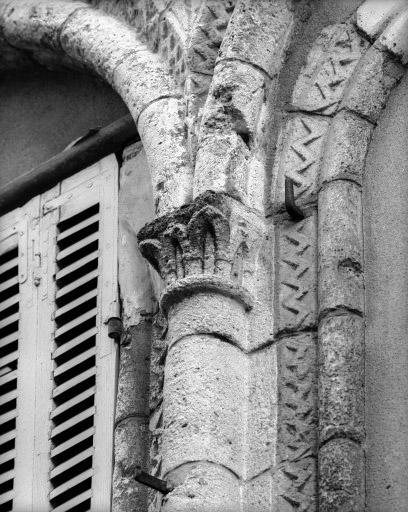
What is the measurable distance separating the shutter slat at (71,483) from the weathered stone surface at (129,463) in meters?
0.27

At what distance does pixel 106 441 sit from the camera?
28.6 feet

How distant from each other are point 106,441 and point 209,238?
1007 mm

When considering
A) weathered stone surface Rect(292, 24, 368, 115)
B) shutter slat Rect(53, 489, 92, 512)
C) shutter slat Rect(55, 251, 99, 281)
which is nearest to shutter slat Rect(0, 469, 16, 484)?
shutter slat Rect(53, 489, 92, 512)

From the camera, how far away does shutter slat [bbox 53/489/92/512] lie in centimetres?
864

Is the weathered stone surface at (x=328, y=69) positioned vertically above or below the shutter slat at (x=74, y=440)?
above

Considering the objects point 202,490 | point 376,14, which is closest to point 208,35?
point 376,14

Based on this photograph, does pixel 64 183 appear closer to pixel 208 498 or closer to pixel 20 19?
pixel 20 19

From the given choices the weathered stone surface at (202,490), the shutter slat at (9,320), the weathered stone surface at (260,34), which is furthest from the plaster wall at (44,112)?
the weathered stone surface at (202,490)

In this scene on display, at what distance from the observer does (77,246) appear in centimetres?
943

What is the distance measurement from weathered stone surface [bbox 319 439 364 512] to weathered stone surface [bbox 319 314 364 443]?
5cm

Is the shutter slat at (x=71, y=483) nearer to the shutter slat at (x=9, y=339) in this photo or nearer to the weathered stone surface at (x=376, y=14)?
the shutter slat at (x=9, y=339)

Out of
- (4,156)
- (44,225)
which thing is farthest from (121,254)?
(4,156)

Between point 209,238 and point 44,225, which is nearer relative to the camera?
point 209,238

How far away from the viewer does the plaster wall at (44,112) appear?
9.98 m
